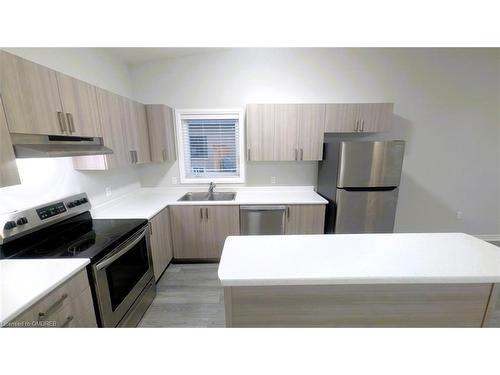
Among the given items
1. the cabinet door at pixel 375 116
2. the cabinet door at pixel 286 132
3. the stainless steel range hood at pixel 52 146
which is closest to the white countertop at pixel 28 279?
the stainless steel range hood at pixel 52 146

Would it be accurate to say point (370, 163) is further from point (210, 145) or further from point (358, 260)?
point (210, 145)


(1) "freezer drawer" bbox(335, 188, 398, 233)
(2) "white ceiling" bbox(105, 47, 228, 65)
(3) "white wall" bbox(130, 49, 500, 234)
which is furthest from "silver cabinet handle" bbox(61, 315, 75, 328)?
(2) "white ceiling" bbox(105, 47, 228, 65)

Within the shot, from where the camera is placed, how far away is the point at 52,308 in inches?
37.0

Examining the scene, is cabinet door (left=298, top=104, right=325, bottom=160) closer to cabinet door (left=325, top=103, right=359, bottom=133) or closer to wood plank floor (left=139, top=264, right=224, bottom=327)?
cabinet door (left=325, top=103, right=359, bottom=133)

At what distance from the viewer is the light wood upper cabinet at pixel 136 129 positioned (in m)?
2.04

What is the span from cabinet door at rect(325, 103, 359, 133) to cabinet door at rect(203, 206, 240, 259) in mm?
1558

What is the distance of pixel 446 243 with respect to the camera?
3.69 ft

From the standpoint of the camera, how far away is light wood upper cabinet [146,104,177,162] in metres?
2.45

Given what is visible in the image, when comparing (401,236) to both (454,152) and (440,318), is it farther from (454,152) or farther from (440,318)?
(454,152)

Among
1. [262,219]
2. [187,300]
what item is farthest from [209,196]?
[187,300]

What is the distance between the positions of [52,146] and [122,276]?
999 mm
